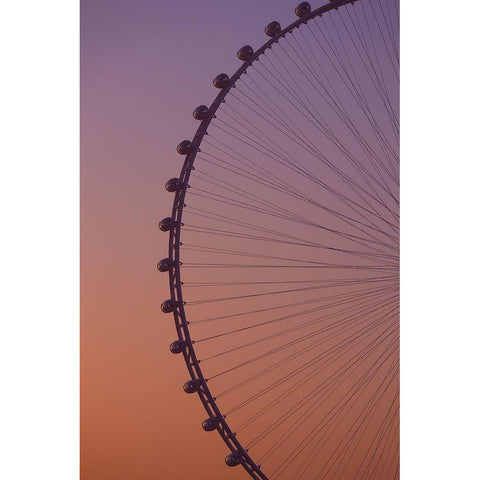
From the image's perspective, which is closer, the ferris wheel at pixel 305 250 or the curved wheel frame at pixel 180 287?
the ferris wheel at pixel 305 250

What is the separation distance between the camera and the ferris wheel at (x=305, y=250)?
10.7ft

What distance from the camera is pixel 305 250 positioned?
3.88 metres

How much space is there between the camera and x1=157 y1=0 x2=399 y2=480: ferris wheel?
3.28m
